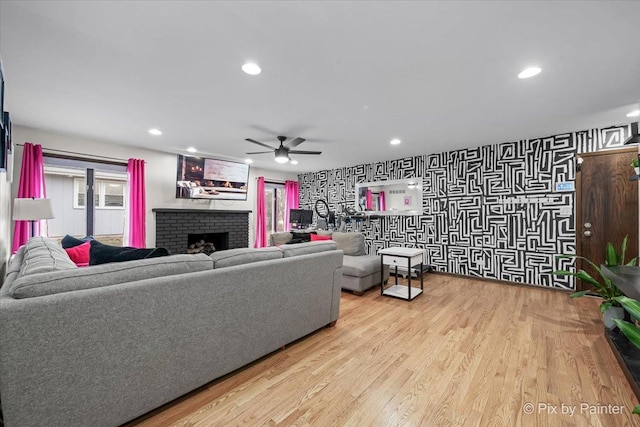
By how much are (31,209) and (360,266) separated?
13.7 feet

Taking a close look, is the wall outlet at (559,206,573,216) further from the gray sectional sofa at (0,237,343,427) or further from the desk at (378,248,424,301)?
the gray sectional sofa at (0,237,343,427)

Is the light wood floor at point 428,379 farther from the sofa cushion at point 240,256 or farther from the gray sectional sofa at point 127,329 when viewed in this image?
the sofa cushion at point 240,256

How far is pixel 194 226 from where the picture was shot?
5488 millimetres

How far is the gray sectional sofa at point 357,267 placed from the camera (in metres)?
3.82

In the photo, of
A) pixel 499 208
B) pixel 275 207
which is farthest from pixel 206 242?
pixel 499 208

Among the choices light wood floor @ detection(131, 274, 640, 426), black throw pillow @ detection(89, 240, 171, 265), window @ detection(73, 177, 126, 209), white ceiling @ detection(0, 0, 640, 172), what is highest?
white ceiling @ detection(0, 0, 640, 172)

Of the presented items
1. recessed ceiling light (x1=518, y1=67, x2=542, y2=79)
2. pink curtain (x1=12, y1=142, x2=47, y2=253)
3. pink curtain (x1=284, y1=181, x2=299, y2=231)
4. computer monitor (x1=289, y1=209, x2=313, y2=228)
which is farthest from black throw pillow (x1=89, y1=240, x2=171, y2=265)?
pink curtain (x1=284, y1=181, x2=299, y2=231)

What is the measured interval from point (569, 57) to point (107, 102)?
13.9 ft

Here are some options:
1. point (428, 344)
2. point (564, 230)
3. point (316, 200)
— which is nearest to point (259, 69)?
point (428, 344)

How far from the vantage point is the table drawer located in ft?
12.0

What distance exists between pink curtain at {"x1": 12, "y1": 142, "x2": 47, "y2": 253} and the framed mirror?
5.51 metres

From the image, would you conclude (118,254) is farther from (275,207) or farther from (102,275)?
(275,207)

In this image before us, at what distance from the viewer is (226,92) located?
2.68 meters

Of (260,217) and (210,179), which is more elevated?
(210,179)
